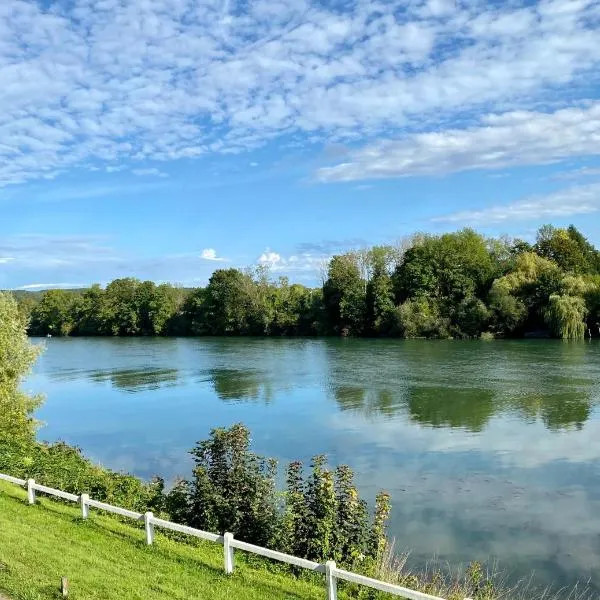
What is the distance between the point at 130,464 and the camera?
69.4 ft

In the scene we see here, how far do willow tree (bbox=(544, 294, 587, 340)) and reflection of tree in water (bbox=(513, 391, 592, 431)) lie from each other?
35.2 metres

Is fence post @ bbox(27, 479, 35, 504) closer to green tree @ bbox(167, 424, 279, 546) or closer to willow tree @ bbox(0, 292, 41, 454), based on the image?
green tree @ bbox(167, 424, 279, 546)

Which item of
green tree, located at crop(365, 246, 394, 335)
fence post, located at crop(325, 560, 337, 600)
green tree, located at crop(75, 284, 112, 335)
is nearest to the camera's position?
fence post, located at crop(325, 560, 337, 600)

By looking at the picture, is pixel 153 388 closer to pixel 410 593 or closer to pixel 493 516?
pixel 493 516

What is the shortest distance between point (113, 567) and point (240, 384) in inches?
1232

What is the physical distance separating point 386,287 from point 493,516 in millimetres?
67550

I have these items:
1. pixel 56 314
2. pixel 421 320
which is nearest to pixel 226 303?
pixel 421 320

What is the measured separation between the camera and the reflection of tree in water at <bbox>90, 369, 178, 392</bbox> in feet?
135

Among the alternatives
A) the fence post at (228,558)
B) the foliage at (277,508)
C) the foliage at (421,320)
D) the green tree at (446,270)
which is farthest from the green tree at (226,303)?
the fence post at (228,558)

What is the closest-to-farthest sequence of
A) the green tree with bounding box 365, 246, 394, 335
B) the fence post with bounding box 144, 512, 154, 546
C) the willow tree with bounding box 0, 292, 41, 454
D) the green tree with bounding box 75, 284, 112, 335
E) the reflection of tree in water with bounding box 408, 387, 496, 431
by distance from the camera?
the fence post with bounding box 144, 512, 154, 546
the willow tree with bounding box 0, 292, 41, 454
the reflection of tree in water with bounding box 408, 387, 496, 431
the green tree with bounding box 365, 246, 394, 335
the green tree with bounding box 75, 284, 112, 335

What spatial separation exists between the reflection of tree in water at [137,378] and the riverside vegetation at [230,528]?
2602 cm

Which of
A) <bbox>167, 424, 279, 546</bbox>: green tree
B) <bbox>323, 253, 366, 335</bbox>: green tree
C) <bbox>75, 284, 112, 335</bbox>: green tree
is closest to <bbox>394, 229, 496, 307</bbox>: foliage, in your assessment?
<bbox>323, 253, 366, 335</bbox>: green tree

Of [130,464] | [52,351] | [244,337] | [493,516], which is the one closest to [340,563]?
[493,516]

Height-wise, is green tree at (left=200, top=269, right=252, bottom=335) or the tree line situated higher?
green tree at (left=200, top=269, right=252, bottom=335)
